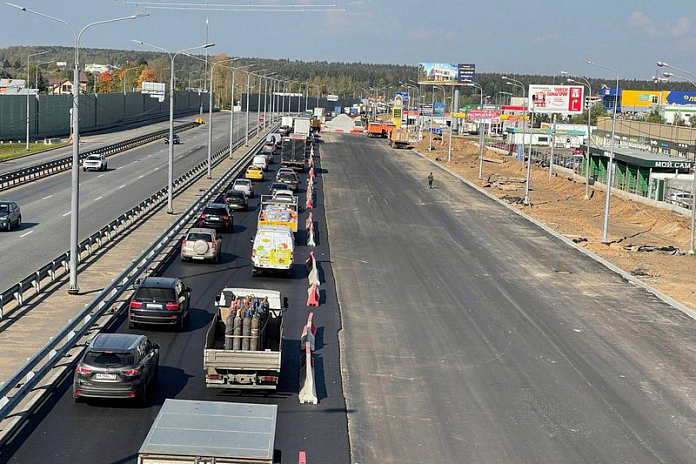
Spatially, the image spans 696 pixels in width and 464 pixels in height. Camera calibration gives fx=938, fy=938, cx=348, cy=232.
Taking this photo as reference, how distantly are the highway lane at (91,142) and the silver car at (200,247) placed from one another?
3619 cm

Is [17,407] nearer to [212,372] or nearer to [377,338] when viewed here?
[212,372]

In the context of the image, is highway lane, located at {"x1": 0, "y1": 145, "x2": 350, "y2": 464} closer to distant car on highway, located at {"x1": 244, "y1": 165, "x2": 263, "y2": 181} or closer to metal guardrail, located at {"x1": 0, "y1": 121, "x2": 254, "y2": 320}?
metal guardrail, located at {"x1": 0, "y1": 121, "x2": 254, "y2": 320}

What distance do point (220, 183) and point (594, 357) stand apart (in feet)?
134

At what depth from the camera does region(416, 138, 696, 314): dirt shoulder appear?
135 feet

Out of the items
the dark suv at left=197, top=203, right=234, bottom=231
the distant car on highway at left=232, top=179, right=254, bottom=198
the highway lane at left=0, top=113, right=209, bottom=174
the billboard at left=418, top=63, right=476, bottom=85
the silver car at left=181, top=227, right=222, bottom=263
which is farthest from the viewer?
the billboard at left=418, top=63, right=476, bottom=85

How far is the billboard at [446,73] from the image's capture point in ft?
570

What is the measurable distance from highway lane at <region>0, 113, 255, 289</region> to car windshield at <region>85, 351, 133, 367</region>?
12721 mm

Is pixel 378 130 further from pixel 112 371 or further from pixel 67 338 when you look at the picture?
pixel 112 371

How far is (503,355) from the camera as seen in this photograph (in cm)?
2559

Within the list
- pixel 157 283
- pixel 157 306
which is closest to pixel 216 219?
pixel 157 283

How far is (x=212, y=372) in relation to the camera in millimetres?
19953

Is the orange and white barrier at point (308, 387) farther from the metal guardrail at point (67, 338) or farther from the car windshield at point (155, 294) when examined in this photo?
the car windshield at point (155, 294)

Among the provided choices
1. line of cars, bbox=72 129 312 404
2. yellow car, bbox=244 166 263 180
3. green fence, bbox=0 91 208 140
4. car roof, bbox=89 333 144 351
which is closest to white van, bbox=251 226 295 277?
line of cars, bbox=72 129 312 404

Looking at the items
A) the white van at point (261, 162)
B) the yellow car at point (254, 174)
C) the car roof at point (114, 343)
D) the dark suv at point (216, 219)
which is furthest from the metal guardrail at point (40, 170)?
the car roof at point (114, 343)
